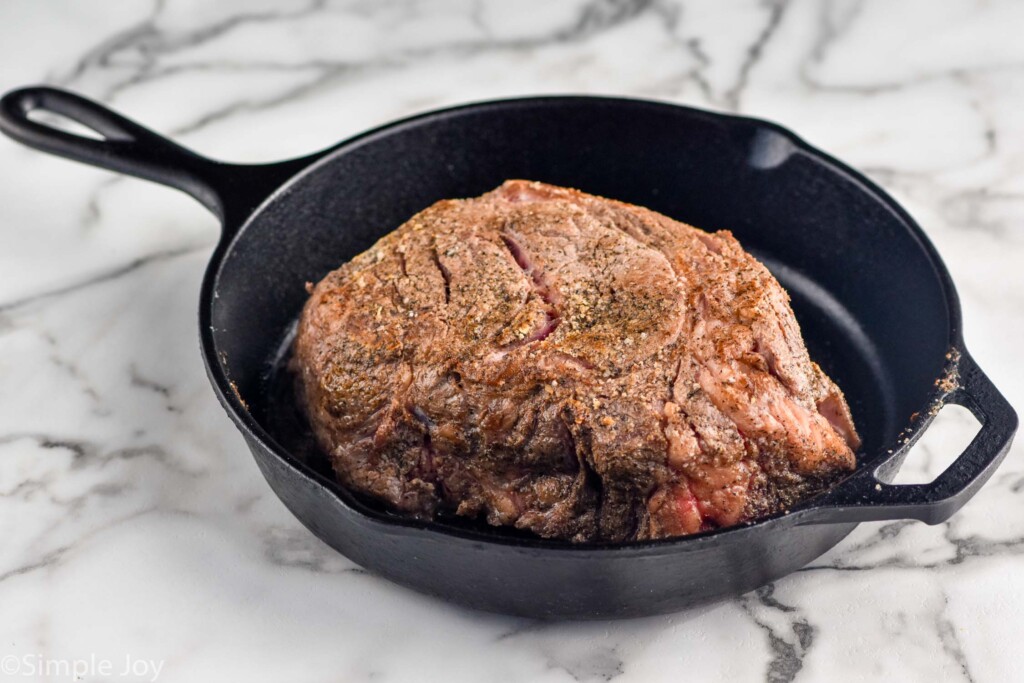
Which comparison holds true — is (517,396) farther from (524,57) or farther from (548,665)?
(524,57)

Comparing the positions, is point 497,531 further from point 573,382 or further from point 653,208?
point 653,208

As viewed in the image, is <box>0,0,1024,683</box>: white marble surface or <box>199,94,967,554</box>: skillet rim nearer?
<box>199,94,967,554</box>: skillet rim

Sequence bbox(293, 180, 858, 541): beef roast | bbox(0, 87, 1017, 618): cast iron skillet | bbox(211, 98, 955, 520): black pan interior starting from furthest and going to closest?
1. bbox(211, 98, 955, 520): black pan interior
2. bbox(293, 180, 858, 541): beef roast
3. bbox(0, 87, 1017, 618): cast iron skillet

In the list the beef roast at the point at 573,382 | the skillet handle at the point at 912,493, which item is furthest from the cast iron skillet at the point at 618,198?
the beef roast at the point at 573,382

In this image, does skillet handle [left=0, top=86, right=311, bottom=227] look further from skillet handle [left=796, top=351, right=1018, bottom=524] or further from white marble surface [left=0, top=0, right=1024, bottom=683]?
skillet handle [left=796, top=351, right=1018, bottom=524]

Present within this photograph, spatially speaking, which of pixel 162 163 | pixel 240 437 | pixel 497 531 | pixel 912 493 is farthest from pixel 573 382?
pixel 162 163

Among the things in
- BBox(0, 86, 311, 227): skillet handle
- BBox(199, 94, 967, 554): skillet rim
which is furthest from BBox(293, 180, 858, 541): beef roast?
BBox(0, 86, 311, 227): skillet handle
